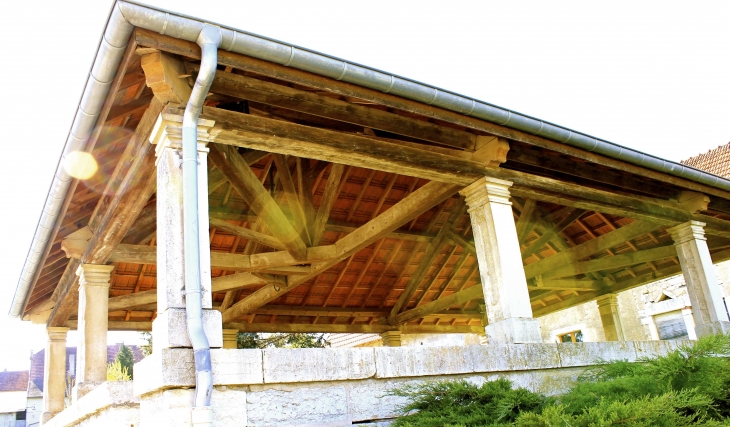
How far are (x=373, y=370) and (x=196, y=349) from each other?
1279mm

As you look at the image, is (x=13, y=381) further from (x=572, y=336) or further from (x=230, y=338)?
(x=572, y=336)

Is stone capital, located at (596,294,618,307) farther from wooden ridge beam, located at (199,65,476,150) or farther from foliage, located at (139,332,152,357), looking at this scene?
foliage, located at (139,332,152,357)

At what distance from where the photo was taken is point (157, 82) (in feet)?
15.0

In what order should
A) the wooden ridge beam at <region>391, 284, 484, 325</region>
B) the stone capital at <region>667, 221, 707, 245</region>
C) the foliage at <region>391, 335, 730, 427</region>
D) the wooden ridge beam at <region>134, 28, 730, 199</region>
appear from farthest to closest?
the wooden ridge beam at <region>391, 284, 484, 325</region>
the stone capital at <region>667, 221, 707, 245</region>
the wooden ridge beam at <region>134, 28, 730, 199</region>
the foliage at <region>391, 335, 730, 427</region>

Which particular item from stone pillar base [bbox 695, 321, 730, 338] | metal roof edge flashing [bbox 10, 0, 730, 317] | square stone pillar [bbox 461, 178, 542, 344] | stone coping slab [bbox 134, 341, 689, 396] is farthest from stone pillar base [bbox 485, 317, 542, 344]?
stone pillar base [bbox 695, 321, 730, 338]

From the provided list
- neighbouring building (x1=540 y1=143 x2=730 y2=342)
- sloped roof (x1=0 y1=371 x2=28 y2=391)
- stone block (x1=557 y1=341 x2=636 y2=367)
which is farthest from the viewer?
sloped roof (x1=0 y1=371 x2=28 y2=391)

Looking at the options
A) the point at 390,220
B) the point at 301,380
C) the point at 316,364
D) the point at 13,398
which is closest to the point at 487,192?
the point at 390,220

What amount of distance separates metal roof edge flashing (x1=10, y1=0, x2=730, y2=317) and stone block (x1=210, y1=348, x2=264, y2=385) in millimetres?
2107

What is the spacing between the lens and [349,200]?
952 centimetres

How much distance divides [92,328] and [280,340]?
13.7 m

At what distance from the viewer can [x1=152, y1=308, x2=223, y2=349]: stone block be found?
410 centimetres

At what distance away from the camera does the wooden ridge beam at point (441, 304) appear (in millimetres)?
10777

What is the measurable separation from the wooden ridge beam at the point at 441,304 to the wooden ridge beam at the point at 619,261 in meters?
1.33

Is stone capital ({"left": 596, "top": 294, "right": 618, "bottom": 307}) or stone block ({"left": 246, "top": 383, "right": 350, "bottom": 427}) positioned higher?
stone capital ({"left": 596, "top": 294, "right": 618, "bottom": 307})
